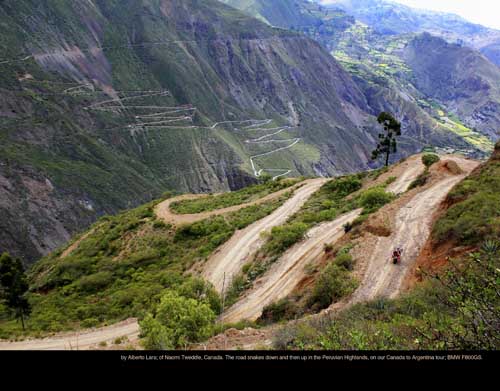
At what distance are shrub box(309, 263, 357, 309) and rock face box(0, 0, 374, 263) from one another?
62302 mm

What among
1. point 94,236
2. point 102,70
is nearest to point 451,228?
point 94,236

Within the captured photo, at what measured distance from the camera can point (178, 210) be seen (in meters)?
47.8

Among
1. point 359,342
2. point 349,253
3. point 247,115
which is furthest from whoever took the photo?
point 247,115

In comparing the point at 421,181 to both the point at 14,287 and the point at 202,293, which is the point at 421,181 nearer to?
the point at 202,293

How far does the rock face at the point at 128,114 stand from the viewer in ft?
261

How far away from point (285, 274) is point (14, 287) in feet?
71.1

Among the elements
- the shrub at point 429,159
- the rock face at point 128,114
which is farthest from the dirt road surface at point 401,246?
the rock face at point 128,114

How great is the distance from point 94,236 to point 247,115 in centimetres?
12621

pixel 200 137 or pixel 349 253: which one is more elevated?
pixel 349 253

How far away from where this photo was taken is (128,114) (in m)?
119

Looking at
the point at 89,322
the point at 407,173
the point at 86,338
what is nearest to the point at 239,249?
the point at 89,322
